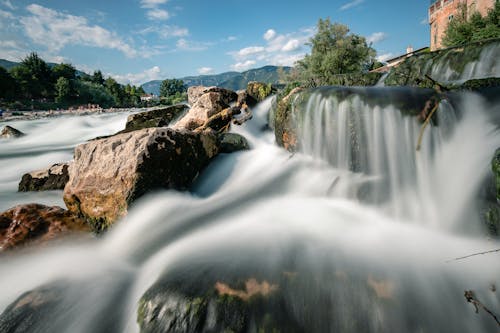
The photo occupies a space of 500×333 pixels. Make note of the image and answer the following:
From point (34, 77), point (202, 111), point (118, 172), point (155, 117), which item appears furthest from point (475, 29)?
point (34, 77)

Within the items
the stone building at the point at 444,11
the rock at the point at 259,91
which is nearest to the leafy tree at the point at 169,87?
the stone building at the point at 444,11

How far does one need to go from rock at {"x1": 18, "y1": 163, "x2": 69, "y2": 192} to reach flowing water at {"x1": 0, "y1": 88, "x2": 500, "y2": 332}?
0.68 m

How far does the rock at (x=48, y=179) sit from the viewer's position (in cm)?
580

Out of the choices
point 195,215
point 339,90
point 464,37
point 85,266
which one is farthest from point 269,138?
point 464,37

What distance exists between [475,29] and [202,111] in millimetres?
28844

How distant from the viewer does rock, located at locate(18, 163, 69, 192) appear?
5797 millimetres

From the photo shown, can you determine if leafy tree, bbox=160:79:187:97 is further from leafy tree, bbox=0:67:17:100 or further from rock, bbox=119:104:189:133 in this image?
rock, bbox=119:104:189:133

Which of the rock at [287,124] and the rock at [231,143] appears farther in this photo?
the rock at [231,143]

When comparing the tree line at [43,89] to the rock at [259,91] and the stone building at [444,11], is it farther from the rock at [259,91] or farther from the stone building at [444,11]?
the stone building at [444,11]

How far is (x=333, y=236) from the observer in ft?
10.9

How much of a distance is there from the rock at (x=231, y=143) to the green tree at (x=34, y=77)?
74.2m

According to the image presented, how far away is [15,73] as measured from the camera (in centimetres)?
5669

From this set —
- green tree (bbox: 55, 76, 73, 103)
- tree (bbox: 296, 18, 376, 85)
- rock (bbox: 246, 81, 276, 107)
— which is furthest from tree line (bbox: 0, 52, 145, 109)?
rock (bbox: 246, 81, 276, 107)

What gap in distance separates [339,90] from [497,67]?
22.5ft
